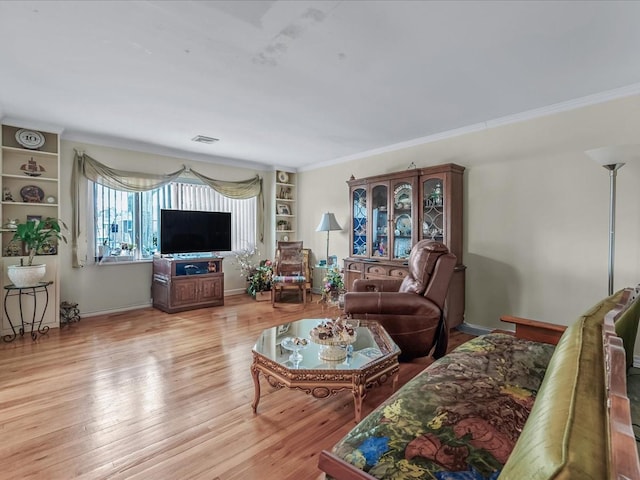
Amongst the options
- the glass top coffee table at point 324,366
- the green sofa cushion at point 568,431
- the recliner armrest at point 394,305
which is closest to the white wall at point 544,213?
the recliner armrest at point 394,305

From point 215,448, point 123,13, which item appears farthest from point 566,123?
point 215,448

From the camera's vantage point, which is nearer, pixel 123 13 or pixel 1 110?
pixel 123 13

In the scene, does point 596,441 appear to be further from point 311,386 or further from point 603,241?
point 603,241

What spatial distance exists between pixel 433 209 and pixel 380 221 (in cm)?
79

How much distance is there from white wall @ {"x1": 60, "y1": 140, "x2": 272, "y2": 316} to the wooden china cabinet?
2887 mm

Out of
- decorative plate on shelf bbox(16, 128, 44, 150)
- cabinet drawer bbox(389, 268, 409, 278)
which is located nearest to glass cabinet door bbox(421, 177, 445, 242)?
cabinet drawer bbox(389, 268, 409, 278)

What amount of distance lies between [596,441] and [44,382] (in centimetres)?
332

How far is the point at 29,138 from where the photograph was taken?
3.74m

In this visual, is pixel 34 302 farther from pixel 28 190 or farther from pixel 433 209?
pixel 433 209

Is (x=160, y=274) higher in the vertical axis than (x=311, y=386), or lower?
higher

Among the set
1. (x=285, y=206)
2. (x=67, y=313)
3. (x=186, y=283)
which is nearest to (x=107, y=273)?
(x=67, y=313)

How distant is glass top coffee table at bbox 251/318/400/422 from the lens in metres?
1.88

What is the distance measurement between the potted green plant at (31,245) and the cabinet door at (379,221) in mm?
3846

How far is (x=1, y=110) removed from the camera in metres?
3.34
